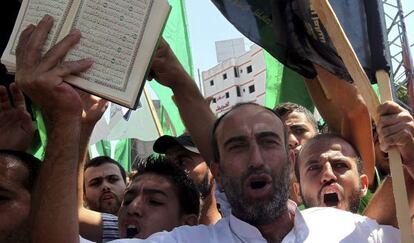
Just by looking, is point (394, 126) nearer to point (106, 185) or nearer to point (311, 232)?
point (311, 232)

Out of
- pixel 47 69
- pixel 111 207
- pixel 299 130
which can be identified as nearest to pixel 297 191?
pixel 299 130

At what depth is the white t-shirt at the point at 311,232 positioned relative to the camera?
1960mm

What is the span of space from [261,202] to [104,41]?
0.82 meters

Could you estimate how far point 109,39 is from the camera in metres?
1.66

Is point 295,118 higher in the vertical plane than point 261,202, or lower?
higher

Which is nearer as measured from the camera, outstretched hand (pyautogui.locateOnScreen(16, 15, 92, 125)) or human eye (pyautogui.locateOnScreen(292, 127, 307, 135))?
outstretched hand (pyautogui.locateOnScreen(16, 15, 92, 125))

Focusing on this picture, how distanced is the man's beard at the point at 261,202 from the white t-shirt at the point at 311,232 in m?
0.04

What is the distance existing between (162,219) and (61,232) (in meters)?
0.95

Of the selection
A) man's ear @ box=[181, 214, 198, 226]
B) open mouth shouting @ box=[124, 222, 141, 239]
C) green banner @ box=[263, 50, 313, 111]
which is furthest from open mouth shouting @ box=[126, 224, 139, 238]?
green banner @ box=[263, 50, 313, 111]

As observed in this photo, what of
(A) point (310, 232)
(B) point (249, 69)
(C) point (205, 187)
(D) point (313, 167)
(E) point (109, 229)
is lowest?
(B) point (249, 69)

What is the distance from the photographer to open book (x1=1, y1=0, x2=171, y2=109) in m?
1.63

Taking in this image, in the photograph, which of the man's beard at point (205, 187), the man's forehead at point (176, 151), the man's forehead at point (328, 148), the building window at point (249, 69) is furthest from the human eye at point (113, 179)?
the building window at point (249, 69)

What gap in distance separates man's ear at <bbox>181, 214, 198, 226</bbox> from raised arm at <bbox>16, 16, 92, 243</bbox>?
1.05 meters

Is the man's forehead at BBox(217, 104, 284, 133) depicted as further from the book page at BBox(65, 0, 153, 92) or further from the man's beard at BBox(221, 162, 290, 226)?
the book page at BBox(65, 0, 153, 92)
